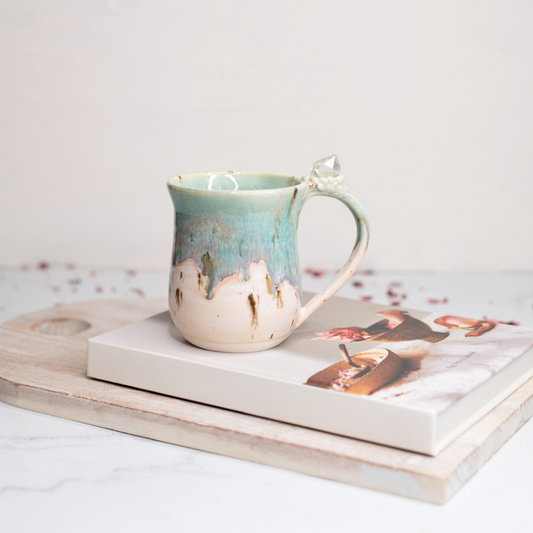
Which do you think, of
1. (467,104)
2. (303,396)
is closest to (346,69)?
(467,104)

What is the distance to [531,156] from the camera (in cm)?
148

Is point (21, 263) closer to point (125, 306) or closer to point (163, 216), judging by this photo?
point (163, 216)

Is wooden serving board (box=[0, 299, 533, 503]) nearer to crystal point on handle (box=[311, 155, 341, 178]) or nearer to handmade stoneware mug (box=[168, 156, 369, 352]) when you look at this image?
handmade stoneware mug (box=[168, 156, 369, 352])

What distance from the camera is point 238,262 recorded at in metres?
0.66

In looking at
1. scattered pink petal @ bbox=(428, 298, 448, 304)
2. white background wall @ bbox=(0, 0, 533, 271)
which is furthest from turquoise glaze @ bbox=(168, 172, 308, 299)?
white background wall @ bbox=(0, 0, 533, 271)

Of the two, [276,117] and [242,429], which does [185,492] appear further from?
[276,117]

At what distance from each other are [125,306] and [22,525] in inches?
19.8

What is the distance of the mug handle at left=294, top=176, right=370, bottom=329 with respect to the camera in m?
0.70

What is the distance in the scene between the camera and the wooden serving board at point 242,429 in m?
0.56

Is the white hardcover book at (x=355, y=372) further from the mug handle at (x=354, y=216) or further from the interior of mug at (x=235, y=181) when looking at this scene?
the interior of mug at (x=235, y=181)

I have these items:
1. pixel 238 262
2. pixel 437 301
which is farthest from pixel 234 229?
pixel 437 301

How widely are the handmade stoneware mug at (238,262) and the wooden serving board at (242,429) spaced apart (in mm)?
84

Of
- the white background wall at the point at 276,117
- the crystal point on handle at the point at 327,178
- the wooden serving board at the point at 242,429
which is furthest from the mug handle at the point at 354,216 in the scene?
the white background wall at the point at 276,117

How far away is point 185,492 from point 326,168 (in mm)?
344
